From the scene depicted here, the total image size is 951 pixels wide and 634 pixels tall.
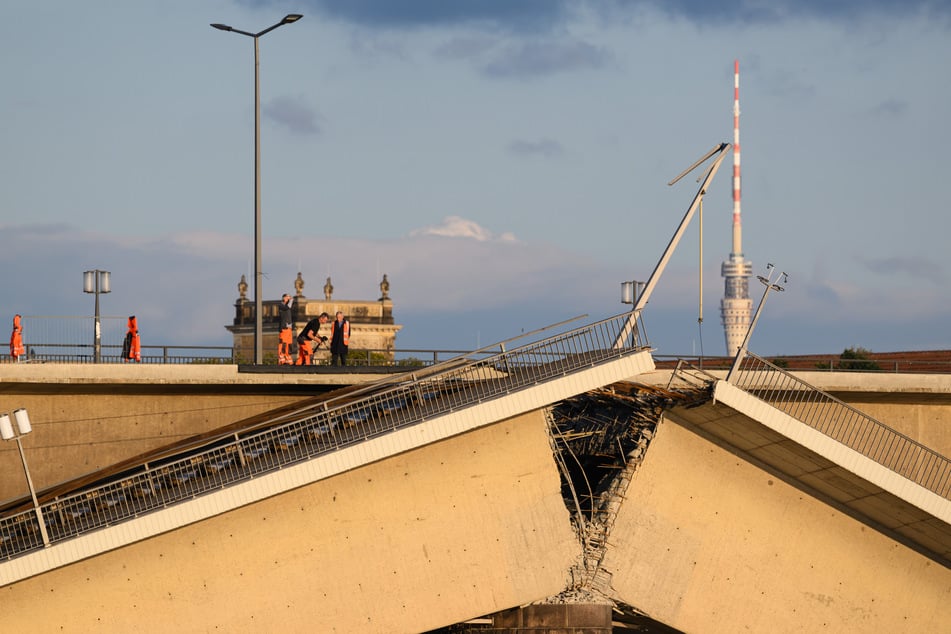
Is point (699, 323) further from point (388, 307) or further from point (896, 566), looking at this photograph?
point (388, 307)

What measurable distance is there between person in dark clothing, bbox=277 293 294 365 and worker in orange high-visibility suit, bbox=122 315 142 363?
3000mm

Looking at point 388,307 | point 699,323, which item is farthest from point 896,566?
point 388,307

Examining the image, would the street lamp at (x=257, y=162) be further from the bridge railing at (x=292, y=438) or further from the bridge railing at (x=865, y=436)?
the bridge railing at (x=865, y=436)

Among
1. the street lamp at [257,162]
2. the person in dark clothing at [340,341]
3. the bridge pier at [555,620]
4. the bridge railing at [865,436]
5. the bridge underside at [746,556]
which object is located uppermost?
the street lamp at [257,162]

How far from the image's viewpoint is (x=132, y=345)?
30906mm

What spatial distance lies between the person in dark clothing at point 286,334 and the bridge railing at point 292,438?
3950mm

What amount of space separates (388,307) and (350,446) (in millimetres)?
82640

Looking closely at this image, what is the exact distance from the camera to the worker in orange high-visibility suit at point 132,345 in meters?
30.8

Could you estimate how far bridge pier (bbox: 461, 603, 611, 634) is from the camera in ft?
98.3

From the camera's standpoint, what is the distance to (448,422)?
88.3 ft

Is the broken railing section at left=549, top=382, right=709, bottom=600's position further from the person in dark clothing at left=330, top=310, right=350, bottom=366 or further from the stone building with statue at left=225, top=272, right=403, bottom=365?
the stone building with statue at left=225, top=272, right=403, bottom=365

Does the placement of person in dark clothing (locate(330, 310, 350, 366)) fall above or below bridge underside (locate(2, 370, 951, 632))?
above

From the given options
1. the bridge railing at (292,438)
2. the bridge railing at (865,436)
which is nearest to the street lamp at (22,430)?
the bridge railing at (292,438)

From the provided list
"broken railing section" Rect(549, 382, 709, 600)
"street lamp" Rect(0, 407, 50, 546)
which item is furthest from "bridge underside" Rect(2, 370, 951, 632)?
"street lamp" Rect(0, 407, 50, 546)
